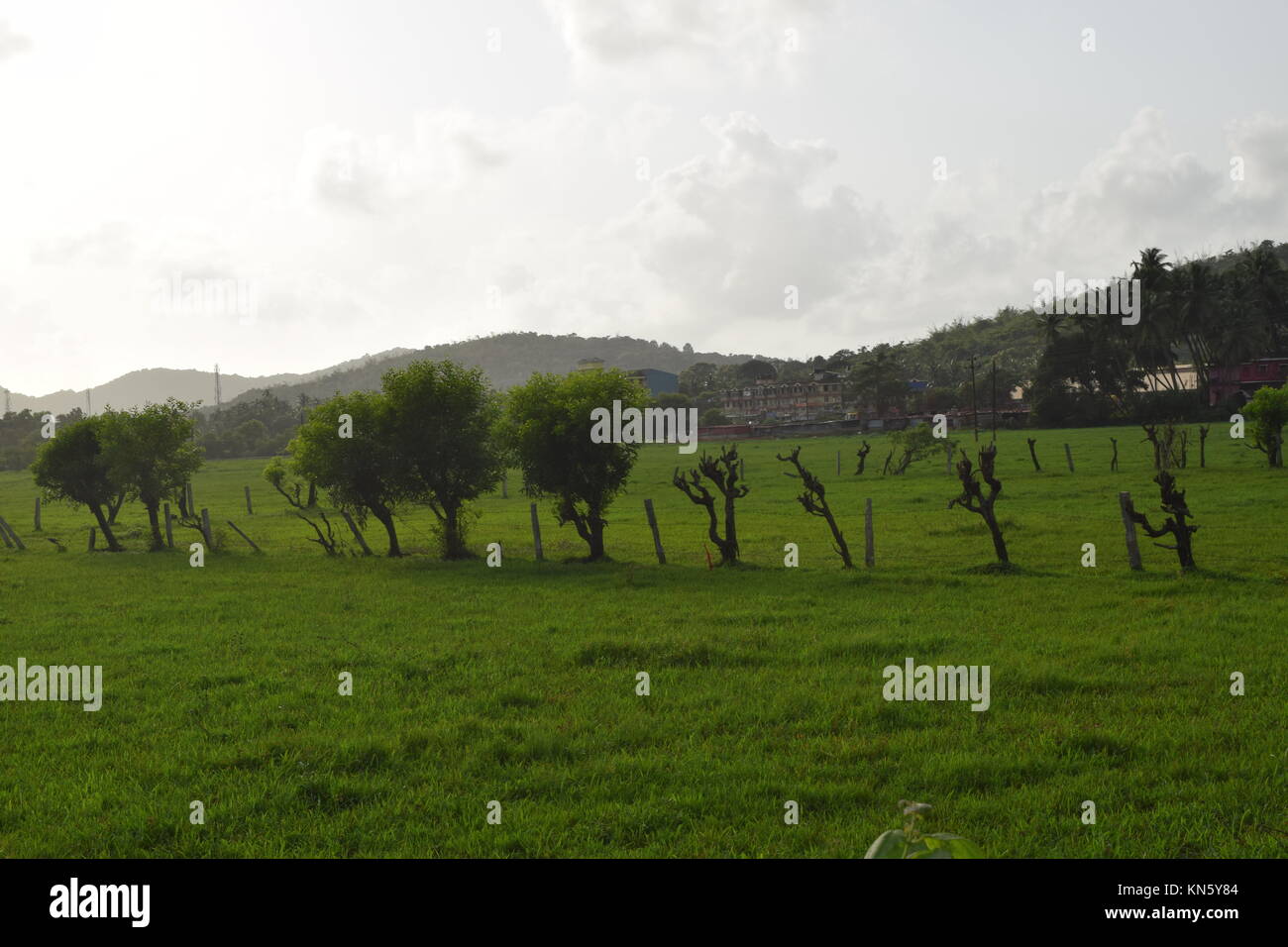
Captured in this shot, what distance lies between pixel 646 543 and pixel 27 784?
24.2 m

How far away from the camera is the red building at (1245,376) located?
3799 inches

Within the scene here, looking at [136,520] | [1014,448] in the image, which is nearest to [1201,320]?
[1014,448]

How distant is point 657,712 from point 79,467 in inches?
1370

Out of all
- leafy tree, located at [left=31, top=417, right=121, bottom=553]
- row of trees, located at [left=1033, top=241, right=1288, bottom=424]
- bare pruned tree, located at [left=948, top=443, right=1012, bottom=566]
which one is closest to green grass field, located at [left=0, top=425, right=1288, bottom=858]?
bare pruned tree, located at [left=948, top=443, right=1012, bottom=566]

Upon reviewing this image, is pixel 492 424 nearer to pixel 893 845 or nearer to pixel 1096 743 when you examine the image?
pixel 1096 743

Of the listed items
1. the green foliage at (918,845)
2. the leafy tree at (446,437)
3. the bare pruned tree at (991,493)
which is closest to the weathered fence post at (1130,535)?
the bare pruned tree at (991,493)

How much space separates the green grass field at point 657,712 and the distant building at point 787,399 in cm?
13309

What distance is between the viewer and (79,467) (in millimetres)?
37844

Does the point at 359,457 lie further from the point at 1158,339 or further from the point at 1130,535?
the point at 1158,339

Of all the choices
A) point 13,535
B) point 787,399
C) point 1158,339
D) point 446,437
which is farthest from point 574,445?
point 787,399

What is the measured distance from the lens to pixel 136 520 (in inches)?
2007

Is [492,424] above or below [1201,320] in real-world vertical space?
below

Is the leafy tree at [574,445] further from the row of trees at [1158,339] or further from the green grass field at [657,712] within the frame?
the row of trees at [1158,339]

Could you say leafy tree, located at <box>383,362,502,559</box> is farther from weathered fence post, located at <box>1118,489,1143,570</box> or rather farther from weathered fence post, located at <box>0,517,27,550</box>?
weathered fence post, located at <box>1118,489,1143,570</box>
